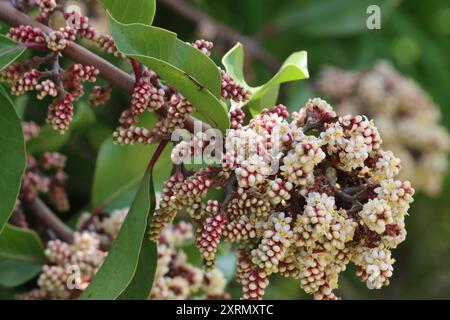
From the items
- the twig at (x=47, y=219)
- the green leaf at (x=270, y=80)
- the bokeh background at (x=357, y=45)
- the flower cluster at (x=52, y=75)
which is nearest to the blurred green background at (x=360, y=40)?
the bokeh background at (x=357, y=45)

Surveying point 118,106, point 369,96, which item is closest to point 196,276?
point 118,106

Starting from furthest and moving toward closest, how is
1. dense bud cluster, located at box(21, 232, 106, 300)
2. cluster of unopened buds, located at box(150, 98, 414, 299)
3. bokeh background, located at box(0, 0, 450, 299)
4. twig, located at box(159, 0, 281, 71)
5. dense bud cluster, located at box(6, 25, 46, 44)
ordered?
bokeh background, located at box(0, 0, 450, 299) < twig, located at box(159, 0, 281, 71) < dense bud cluster, located at box(21, 232, 106, 300) < dense bud cluster, located at box(6, 25, 46, 44) < cluster of unopened buds, located at box(150, 98, 414, 299)

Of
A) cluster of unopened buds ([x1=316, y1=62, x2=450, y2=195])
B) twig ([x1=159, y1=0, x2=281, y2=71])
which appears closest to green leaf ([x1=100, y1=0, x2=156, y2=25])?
twig ([x1=159, y1=0, x2=281, y2=71])

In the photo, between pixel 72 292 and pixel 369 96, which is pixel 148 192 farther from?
pixel 369 96

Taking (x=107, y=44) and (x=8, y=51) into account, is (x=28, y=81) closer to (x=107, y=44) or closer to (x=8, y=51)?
(x=8, y=51)

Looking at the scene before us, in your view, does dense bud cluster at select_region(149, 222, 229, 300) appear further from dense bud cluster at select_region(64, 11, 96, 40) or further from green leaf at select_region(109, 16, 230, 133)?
dense bud cluster at select_region(64, 11, 96, 40)

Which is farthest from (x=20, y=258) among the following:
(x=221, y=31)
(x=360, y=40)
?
(x=360, y=40)
